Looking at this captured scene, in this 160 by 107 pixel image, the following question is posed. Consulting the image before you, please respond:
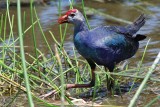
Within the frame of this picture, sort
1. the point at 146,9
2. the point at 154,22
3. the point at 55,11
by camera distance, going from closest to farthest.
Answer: the point at 154,22
the point at 146,9
the point at 55,11

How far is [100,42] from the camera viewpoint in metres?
4.38

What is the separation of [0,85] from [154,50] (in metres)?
2.22

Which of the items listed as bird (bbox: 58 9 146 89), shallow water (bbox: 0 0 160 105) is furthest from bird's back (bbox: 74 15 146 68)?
shallow water (bbox: 0 0 160 105)

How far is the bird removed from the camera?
433cm

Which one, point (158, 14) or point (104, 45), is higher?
point (104, 45)

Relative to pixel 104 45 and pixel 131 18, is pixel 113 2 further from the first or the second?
pixel 104 45

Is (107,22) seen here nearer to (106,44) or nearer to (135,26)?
(135,26)

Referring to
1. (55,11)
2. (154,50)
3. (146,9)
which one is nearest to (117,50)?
(154,50)

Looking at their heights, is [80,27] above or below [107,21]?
above

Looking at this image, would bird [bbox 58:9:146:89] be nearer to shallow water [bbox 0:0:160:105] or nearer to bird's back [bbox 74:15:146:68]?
bird's back [bbox 74:15:146:68]

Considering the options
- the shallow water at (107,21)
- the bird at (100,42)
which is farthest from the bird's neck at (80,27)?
the shallow water at (107,21)

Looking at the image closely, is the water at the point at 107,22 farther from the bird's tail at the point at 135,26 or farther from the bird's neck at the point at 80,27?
the bird's neck at the point at 80,27

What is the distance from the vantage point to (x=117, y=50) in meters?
4.57

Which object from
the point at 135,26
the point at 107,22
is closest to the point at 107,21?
the point at 107,22
